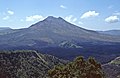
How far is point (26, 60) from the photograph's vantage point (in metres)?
168

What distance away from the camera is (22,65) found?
15450 centimetres

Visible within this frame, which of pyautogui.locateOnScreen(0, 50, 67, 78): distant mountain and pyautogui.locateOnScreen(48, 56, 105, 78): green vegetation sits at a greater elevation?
pyautogui.locateOnScreen(48, 56, 105, 78): green vegetation

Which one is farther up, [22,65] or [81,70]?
[81,70]

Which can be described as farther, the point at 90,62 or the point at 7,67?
the point at 7,67

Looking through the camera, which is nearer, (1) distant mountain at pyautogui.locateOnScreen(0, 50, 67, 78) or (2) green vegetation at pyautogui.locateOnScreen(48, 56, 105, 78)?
(2) green vegetation at pyautogui.locateOnScreen(48, 56, 105, 78)

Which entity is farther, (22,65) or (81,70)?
(22,65)

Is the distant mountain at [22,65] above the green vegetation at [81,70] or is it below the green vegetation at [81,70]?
below

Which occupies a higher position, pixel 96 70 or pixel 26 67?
pixel 96 70

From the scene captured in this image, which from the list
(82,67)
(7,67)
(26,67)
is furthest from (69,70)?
(26,67)

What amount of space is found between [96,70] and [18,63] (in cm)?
10597

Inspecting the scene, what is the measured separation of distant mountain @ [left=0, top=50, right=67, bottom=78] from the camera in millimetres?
137625

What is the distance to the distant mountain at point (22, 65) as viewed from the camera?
137625mm

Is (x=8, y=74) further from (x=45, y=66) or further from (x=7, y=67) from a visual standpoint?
(x=45, y=66)

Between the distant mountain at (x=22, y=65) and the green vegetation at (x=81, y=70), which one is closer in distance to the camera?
the green vegetation at (x=81, y=70)
